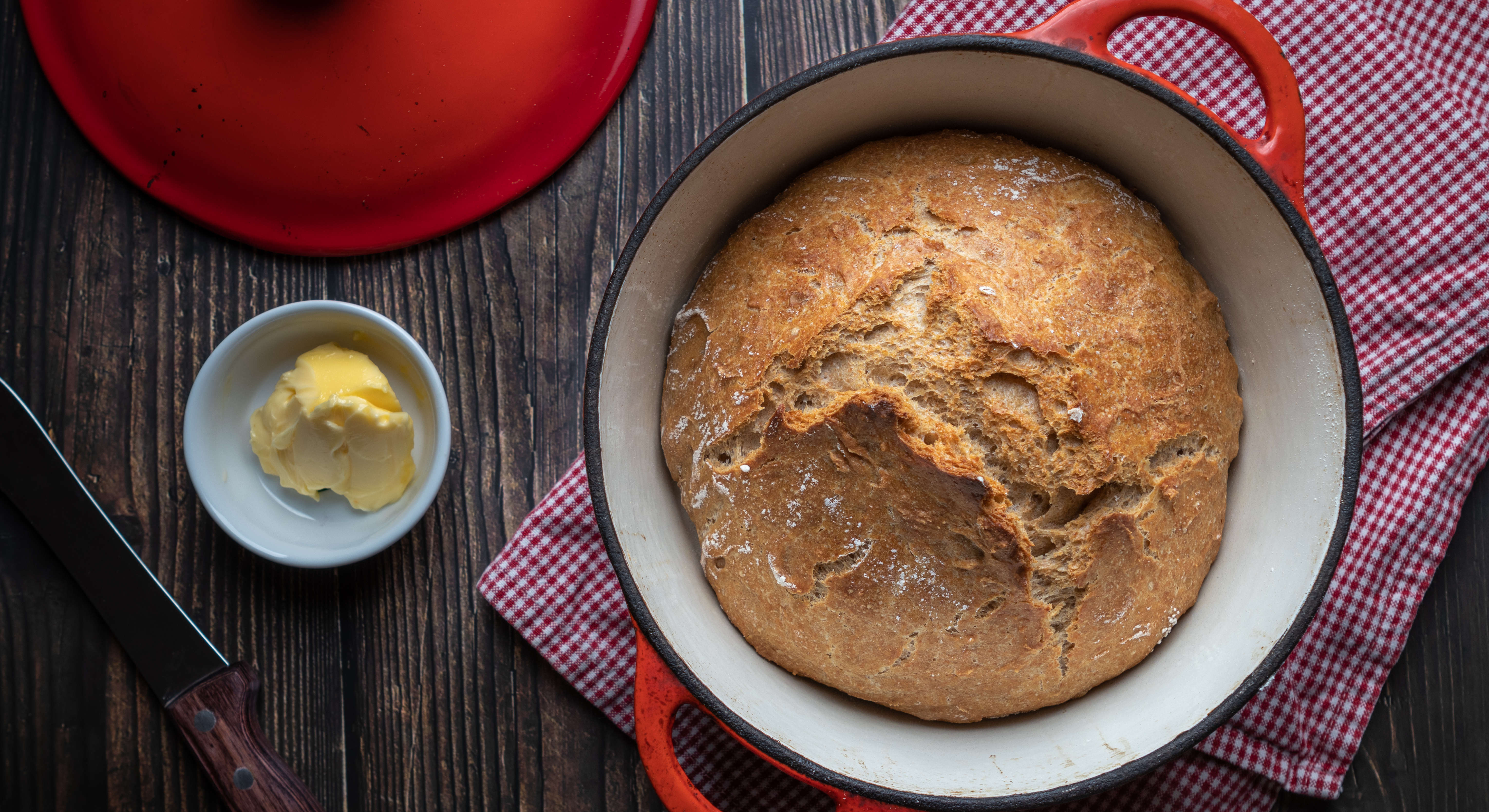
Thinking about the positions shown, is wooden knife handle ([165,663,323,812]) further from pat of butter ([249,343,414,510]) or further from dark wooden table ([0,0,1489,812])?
pat of butter ([249,343,414,510])

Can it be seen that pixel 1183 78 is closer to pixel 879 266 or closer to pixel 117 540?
pixel 879 266

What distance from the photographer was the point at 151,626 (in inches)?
52.7

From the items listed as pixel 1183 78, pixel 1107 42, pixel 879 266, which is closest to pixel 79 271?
pixel 879 266

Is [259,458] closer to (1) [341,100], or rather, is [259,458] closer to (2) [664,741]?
(1) [341,100]

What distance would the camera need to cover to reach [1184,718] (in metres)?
1.07

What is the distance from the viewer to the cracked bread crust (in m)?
0.98

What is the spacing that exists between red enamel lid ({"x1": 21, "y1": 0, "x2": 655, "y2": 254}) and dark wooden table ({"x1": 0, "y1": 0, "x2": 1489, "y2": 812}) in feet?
0.15

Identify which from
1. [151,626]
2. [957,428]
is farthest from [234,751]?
[957,428]

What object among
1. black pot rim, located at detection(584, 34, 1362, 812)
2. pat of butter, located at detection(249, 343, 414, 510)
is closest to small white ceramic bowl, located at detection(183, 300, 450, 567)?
pat of butter, located at detection(249, 343, 414, 510)

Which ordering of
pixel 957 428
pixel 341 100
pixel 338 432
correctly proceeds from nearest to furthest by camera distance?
1. pixel 957 428
2. pixel 338 432
3. pixel 341 100

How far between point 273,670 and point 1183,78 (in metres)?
1.65

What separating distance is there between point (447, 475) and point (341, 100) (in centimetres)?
60

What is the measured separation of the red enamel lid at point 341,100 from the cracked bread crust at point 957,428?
460 mm

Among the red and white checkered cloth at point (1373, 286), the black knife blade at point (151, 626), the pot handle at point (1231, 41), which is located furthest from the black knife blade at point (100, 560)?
the pot handle at point (1231, 41)
